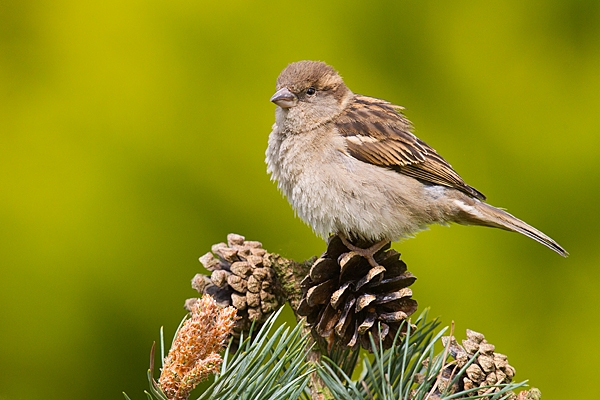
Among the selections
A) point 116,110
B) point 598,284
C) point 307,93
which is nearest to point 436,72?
point 307,93

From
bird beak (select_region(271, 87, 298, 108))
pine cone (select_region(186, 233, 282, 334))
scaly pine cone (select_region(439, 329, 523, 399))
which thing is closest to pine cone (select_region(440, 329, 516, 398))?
scaly pine cone (select_region(439, 329, 523, 399))

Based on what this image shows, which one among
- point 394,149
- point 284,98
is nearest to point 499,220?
point 394,149

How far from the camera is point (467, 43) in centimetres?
204

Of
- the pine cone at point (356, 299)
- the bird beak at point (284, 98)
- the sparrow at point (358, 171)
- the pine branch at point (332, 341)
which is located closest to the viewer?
the pine branch at point (332, 341)

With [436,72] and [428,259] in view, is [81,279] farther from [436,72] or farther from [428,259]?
[436,72]

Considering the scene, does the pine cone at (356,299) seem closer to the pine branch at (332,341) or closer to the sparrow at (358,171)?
the pine branch at (332,341)

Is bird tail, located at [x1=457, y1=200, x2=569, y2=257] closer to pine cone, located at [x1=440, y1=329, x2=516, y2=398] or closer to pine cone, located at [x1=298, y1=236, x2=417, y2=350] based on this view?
pine cone, located at [x1=298, y1=236, x2=417, y2=350]

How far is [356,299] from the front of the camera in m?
1.18

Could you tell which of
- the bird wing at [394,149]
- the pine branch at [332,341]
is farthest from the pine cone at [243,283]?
the bird wing at [394,149]

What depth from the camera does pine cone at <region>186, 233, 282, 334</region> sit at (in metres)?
1.22

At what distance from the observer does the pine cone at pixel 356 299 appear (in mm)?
1153

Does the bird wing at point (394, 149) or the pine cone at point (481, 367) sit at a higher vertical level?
the bird wing at point (394, 149)

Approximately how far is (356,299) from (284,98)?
70 centimetres

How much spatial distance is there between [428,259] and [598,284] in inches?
18.3
